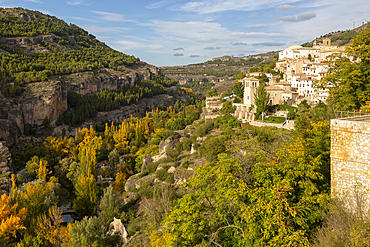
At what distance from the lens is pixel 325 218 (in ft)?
29.4

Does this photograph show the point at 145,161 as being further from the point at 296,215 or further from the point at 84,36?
the point at 84,36

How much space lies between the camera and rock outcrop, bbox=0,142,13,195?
30.6 metres

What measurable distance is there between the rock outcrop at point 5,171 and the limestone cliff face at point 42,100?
32.5 feet

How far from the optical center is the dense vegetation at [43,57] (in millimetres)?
65625

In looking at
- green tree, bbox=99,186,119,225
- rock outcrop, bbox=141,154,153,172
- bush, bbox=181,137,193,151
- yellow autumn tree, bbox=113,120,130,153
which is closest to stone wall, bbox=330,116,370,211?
green tree, bbox=99,186,119,225

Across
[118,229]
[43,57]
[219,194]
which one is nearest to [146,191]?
[118,229]

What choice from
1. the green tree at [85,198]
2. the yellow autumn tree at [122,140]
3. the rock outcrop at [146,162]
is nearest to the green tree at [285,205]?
the green tree at [85,198]

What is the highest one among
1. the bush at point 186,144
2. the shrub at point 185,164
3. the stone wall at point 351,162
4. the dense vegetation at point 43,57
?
the dense vegetation at point 43,57

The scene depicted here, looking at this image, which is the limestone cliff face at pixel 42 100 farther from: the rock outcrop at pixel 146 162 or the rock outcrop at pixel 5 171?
the rock outcrop at pixel 146 162

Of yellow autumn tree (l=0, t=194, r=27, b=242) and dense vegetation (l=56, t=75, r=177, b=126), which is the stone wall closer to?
yellow autumn tree (l=0, t=194, r=27, b=242)

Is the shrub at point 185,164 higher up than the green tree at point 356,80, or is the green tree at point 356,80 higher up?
the green tree at point 356,80

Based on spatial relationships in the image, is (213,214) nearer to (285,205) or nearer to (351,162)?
(285,205)

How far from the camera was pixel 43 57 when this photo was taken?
285ft

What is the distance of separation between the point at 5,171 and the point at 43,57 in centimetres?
6558
